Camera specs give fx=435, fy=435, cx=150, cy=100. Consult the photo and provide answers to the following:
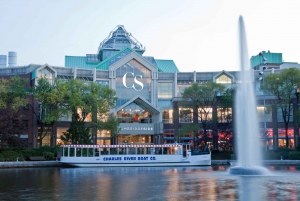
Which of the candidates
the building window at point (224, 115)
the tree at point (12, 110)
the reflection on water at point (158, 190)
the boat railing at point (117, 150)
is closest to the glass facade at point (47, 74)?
the tree at point (12, 110)

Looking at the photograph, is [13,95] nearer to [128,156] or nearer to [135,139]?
[128,156]

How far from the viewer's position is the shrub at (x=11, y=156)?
61625 millimetres

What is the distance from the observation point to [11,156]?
204 feet

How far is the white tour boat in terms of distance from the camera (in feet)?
204

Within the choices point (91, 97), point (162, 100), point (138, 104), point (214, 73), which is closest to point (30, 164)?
point (91, 97)

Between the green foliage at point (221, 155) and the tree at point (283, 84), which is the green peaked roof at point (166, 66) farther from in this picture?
the green foliage at point (221, 155)

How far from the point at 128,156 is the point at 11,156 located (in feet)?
54.9

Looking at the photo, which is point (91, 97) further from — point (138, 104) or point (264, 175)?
point (264, 175)

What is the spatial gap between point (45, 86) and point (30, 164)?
1530 centimetres

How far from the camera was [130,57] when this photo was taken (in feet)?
292

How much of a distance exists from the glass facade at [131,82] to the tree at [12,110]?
71.8ft

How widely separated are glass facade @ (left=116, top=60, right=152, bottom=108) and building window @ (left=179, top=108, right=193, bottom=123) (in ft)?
29.6

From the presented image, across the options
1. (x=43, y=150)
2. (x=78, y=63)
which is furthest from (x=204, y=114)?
(x=78, y=63)

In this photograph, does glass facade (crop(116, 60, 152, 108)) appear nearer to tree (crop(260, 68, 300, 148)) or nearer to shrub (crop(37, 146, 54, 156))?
shrub (crop(37, 146, 54, 156))
